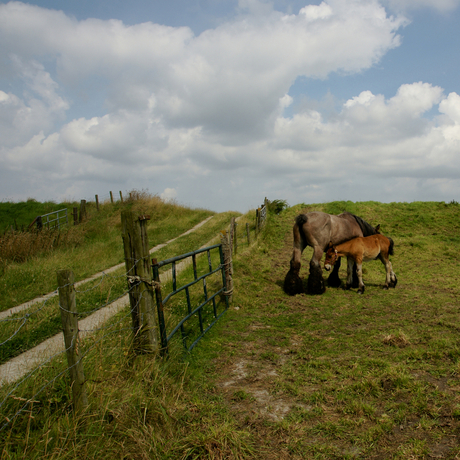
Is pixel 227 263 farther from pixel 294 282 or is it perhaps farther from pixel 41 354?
pixel 41 354

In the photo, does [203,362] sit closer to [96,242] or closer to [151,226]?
[96,242]

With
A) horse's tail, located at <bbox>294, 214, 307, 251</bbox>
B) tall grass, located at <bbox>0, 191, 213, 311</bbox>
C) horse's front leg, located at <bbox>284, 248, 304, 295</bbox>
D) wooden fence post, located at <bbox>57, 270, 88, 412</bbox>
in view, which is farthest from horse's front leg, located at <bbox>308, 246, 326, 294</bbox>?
tall grass, located at <bbox>0, 191, 213, 311</bbox>

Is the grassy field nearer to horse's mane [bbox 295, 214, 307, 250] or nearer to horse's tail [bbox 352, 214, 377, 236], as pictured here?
horse's mane [bbox 295, 214, 307, 250]

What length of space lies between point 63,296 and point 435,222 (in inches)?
725

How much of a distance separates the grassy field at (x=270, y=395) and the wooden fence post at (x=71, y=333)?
16 centimetres

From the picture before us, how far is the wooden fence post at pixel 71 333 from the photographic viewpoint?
2.63m

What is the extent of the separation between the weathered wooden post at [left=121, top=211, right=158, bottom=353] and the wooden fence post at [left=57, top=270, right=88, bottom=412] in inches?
39.4

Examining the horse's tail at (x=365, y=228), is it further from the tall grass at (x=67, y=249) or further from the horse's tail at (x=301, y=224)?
the tall grass at (x=67, y=249)

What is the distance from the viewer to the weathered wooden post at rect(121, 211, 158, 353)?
Result: 12.3ft

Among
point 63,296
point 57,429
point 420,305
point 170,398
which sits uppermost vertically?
point 63,296

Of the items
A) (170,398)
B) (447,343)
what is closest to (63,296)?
(170,398)

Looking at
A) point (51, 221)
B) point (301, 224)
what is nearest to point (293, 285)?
point (301, 224)

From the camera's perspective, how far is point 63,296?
2.61 metres

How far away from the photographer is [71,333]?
267 cm
